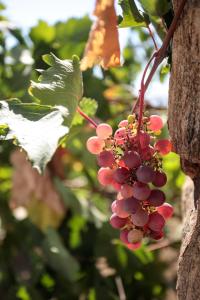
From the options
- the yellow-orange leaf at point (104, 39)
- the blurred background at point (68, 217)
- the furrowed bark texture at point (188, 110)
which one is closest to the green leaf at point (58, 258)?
the blurred background at point (68, 217)

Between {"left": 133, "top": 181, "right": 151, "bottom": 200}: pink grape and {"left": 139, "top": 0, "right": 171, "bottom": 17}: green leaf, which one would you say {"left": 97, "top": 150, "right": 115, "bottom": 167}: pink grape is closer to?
{"left": 133, "top": 181, "right": 151, "bottom": 200}: pink grape

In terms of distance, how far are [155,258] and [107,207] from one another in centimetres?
24

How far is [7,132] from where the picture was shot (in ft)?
2.09

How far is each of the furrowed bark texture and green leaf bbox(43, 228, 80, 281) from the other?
93 cm

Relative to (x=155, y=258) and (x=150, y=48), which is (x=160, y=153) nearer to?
(x=155, y=258)

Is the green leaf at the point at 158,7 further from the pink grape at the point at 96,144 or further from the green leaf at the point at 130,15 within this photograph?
the pink grape at the point at 96,144

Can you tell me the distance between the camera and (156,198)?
726mm

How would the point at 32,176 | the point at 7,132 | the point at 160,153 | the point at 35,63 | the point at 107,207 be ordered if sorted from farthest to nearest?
the point at 107,207 → the point at 32,176 → the point at 35,63 → the point at 160,153 → the point at 7,132

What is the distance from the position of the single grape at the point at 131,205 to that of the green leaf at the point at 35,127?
14 cm

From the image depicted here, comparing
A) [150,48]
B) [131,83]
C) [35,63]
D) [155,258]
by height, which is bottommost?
[155,258]

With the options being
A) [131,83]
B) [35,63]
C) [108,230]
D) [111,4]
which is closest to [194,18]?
[111,4]

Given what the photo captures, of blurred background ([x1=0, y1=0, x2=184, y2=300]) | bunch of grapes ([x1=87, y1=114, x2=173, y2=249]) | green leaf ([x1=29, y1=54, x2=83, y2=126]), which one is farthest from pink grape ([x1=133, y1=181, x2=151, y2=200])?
blurred background ([x1=0, y1=0, x2=184, y2=300])

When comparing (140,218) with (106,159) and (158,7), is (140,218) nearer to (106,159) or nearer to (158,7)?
(106,159)

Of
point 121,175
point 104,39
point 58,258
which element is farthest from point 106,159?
point 58,258
